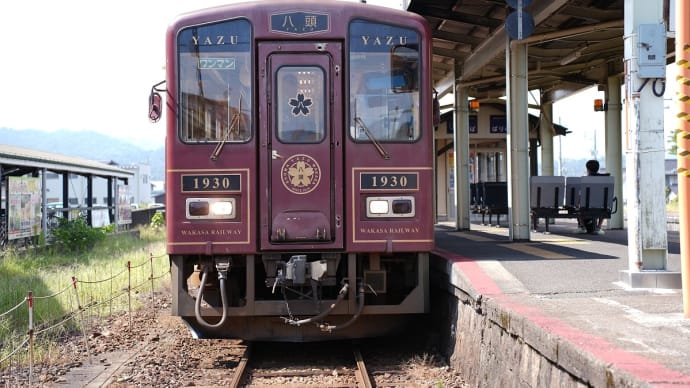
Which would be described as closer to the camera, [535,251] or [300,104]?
[300,104]

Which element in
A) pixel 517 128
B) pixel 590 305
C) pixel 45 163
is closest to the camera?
pixel 590 305

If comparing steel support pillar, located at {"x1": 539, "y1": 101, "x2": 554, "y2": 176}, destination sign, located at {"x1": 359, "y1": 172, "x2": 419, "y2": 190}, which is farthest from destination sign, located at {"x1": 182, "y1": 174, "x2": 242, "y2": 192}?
steel support pillar, located at {"x1": 539, "y1": 101, "x2": 554, "y2": 176}

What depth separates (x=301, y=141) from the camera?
7328 mm

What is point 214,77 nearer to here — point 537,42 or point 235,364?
point 235,364

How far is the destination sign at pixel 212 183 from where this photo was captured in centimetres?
725

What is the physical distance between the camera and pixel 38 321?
988 centimetres

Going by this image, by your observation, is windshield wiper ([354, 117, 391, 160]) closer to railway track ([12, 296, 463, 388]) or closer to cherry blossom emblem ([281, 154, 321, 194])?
cherry blossom emblem ([281, 154, 321, 194])

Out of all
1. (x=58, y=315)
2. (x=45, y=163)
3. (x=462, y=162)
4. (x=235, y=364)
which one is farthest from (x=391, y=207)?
(x=45, y=163)

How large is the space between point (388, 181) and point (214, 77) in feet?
6.52

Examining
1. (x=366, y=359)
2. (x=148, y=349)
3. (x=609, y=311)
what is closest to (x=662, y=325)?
(x=609, y=311)

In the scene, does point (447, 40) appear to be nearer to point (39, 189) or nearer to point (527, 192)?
point (527, 192)

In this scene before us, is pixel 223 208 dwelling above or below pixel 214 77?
below

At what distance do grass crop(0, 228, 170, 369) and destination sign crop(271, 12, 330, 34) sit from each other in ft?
12.3

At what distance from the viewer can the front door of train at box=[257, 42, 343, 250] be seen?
7258mm
